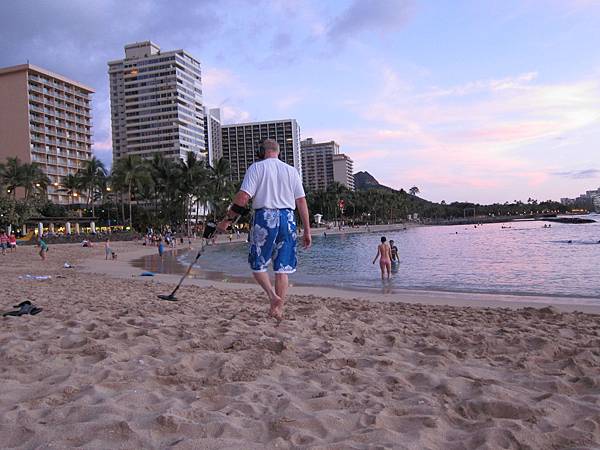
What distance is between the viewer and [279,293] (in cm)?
474

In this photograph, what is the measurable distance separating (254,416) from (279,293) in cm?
243

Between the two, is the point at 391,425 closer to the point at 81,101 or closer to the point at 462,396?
the point at 462,396

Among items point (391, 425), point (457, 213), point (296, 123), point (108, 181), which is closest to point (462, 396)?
point (391, 425)

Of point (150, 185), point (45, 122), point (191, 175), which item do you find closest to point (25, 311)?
point (191, 175)

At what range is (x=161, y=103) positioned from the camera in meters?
116

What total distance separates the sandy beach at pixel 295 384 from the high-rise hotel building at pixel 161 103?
370 ft

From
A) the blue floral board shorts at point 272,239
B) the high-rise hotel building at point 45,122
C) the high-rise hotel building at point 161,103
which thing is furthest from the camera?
the high-rise hotel building at point 161,103

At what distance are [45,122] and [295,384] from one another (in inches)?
3611

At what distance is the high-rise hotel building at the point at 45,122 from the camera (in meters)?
78.1

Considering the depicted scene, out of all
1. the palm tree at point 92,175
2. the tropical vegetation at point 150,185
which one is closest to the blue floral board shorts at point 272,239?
the tropical vegetation at point 150,185

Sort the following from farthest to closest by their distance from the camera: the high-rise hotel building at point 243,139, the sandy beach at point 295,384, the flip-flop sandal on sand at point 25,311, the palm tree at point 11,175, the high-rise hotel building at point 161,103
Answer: the high-rise hotel building at point 243,139
the high-rise hotel building at point 161,103
the palm tree at point 11,175
the flip-flop sandal on sand at point 25,311
the sandy beach at point 295,384

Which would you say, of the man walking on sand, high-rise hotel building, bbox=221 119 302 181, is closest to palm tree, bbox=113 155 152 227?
the man walking on sand

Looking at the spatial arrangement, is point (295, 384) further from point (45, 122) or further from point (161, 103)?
point (161, 103)

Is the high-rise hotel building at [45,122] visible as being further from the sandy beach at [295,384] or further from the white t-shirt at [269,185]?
the sandy beach at [295,384]
